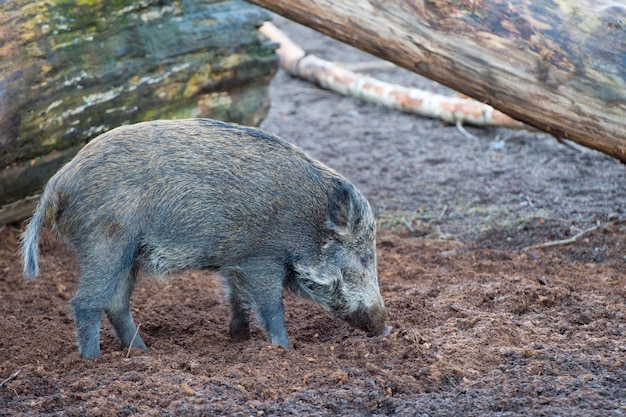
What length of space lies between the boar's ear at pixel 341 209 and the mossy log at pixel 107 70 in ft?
6.89

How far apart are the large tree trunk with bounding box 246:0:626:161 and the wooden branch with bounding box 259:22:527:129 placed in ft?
10.8

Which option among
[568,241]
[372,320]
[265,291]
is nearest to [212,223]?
[265,291]

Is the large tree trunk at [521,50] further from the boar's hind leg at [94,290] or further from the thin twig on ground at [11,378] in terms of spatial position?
the thin twig on ground at [11,378]

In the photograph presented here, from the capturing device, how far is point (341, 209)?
4.52 meters

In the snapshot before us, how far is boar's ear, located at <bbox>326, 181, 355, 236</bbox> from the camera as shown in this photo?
178 inches

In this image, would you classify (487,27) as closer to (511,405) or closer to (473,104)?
(511,405)

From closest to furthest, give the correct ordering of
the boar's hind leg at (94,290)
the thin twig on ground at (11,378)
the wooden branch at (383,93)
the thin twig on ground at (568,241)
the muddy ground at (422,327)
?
1. the muddy ground at (422,327)
2. the thin twig on ground at (11,378)
3. the boar's hind leg at (94,290)
4. the thin twig on ground at (568,241)
5. the wooden branch at (383,93)

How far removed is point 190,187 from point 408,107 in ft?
19.7

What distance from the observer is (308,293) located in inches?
183

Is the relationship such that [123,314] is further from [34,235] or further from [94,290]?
[34,235]

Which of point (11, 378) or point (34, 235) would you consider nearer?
point (11, 378)

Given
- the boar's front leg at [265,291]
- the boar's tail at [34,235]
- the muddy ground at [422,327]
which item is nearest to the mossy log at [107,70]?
the muddy ground at [422,327]

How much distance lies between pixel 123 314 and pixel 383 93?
6246mm

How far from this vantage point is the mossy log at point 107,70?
5.13 m
